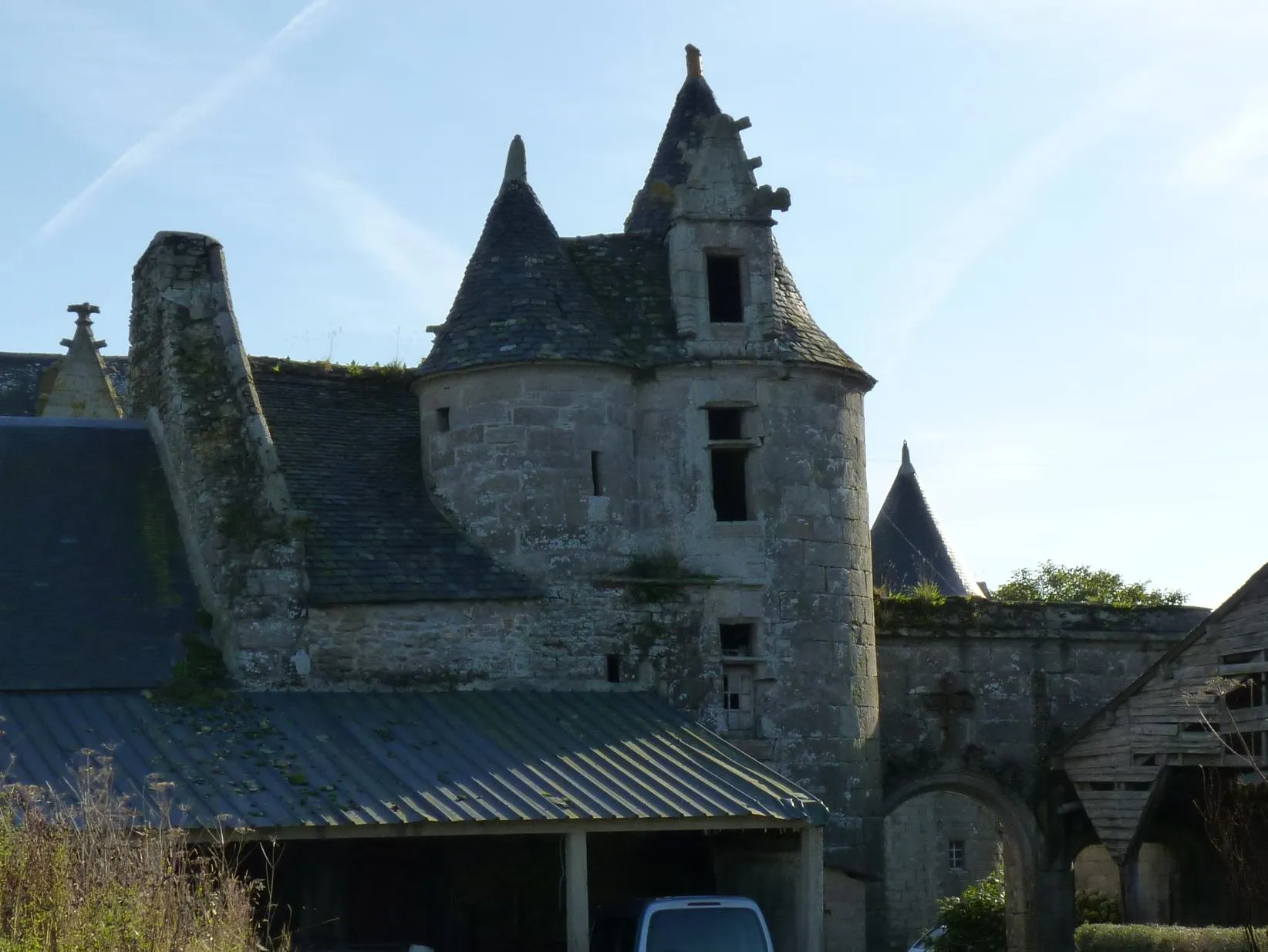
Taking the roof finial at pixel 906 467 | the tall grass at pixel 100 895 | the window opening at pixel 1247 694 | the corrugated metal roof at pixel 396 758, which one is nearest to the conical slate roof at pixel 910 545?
the roof finial at pixel 906 467

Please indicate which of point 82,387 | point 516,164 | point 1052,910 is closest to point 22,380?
point 82,387

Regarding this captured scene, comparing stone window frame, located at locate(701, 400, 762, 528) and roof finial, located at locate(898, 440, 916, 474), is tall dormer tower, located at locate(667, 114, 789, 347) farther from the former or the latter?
roof finial, located at locate(898, 440, 916, 474)

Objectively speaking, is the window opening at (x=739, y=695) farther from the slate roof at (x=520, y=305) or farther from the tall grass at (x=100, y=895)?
the tall grass at (x=100, y=895)

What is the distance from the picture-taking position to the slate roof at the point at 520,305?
1845cm

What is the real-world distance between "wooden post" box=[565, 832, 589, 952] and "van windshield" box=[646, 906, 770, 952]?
1015 mm

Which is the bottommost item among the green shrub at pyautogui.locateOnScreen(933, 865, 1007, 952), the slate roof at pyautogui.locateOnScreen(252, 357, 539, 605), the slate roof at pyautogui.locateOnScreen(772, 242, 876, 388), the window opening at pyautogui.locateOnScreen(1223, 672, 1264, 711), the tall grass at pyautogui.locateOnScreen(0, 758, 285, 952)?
the green shrub at pyautogui.locateOnScreen(933, 865, 1007, 952)

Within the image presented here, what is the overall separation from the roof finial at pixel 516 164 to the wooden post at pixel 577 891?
8.18 m

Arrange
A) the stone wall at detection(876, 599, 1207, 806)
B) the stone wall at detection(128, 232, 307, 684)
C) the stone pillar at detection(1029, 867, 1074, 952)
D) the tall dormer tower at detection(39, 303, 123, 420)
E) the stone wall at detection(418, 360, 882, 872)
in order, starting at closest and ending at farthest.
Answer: the stone wall at detection(128, 232, 307, 684)
the stone wall at detection(418, 360, 882, 872)
the stone wall at detection(876, 599, 1207, 806)
the stone pillar at detection(1029, 867, 1074, 952)
the tall dormer tower at detection(39, 303, 123, 420)

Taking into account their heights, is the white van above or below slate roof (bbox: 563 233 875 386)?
below

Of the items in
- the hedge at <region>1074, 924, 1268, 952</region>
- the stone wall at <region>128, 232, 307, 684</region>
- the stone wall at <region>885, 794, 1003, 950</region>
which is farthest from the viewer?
the stone wall at <region>885, 794, 1003, 950</region>

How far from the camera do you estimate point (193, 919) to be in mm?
10602

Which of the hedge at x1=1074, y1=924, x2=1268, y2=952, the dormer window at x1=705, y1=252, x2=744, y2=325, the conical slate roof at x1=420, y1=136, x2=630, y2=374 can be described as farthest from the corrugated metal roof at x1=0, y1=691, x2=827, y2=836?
the dormer window at x1=705, y1=252, x2=744, y2=325

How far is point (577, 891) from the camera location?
14562 mm

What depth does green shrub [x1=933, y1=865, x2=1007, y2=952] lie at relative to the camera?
23.5m
